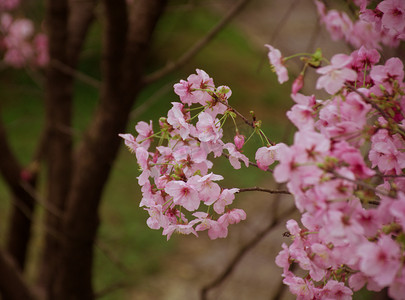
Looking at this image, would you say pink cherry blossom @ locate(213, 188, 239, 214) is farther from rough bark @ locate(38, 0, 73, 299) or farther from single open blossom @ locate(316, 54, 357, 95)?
rough bark @ locate(38, 0, 73, 299)

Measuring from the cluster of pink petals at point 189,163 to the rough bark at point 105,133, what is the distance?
0.80 m

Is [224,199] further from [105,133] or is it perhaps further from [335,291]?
[105,133]

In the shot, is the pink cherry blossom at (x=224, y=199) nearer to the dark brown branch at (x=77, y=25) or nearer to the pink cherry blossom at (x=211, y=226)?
the pink cherry blossom at (x=211, y=226)

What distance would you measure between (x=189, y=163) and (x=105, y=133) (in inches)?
41.9

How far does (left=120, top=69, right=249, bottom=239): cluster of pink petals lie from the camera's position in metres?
0.94

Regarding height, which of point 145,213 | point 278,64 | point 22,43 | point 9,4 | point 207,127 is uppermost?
point 278,64

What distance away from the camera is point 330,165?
69cm

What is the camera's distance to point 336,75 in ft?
2.60

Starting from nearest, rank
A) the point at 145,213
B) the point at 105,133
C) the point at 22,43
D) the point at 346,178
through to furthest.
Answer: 1. the point at 346,178
2. the point at 105,133
3. the point at 145,213
4. the point at 22,43

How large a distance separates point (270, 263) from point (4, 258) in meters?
3.32

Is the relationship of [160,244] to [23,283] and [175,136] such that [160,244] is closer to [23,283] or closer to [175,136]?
[23,283]

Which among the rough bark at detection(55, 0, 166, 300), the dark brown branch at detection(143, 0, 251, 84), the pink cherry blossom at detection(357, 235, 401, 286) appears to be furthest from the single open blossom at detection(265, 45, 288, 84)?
the dark brown branch at detection(143, 0, 251, 84)

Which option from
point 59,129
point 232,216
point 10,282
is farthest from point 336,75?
point 59,129

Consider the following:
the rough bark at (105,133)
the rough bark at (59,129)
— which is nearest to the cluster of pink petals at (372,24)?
the rough bark at (105,133)
